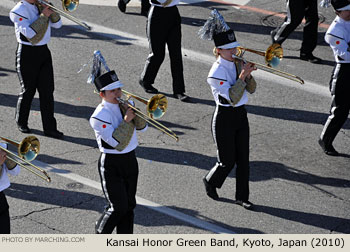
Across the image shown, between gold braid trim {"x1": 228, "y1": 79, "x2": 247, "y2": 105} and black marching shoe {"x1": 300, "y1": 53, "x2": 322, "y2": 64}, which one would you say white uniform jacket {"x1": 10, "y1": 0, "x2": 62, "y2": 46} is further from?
black marching shoe {"x1": 300, "y1": 53, "x2": 322, "y2": 64}

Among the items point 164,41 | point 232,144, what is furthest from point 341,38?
point 164,41

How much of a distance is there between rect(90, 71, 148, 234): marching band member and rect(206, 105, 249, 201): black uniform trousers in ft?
4.45

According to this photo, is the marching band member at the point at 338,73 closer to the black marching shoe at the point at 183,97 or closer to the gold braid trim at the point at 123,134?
the black marching shoe at the point at 183,97

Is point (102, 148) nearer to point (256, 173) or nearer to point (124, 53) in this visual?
point (256, 173)

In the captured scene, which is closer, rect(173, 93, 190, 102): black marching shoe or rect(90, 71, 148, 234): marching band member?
rect(90, 71, 148, 234): marching band member

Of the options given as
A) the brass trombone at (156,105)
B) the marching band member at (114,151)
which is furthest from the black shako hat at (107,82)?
the brass trombone at (156,105)

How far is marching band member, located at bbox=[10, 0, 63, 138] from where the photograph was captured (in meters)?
10.4

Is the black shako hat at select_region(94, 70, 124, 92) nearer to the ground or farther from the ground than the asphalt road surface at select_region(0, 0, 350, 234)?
farther from the ground

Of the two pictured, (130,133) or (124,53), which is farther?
(124,53)

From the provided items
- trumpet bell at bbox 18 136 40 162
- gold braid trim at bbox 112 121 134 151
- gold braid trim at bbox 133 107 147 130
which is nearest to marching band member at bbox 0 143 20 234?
trumpet bell at bbox 18 136 40 162

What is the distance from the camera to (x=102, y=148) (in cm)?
803

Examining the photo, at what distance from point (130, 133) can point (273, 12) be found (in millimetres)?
8466

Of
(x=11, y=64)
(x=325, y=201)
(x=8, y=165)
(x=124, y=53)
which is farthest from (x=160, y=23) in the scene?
(x=8, y=165)

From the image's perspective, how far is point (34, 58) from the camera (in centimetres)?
1066
